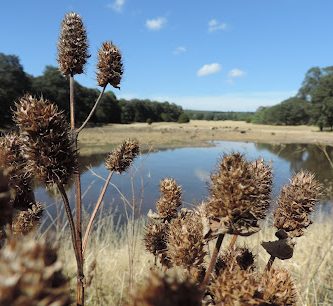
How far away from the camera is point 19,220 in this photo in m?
1.59

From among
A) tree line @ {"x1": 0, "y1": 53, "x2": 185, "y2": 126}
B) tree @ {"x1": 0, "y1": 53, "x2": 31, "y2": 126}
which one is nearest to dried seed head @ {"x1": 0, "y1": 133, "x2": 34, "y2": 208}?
tree line @ {"x1": 0, "y1": 53, "x2": 185, "y2": 126}

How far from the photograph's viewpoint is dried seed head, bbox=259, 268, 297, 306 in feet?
3.61

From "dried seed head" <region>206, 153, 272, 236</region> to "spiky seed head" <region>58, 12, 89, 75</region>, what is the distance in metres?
1.10

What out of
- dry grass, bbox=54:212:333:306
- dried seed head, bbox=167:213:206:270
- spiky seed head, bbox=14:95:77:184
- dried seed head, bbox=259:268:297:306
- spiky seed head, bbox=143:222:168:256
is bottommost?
dry grass, bbox=54:212:333:306

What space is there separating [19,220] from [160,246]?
2.22 ft

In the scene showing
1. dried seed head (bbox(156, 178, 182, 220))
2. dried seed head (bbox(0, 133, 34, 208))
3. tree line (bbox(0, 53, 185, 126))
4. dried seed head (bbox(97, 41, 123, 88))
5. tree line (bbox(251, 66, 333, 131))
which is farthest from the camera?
tree line (bbox(251, 66, 333, 131))

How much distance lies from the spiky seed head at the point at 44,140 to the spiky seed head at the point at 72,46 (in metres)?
0.66

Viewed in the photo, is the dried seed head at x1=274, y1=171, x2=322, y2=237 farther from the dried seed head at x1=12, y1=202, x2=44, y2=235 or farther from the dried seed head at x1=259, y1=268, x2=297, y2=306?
the dried seed head at x1=12, y1=202, x2=44, y2=235

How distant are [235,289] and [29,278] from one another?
617 mm

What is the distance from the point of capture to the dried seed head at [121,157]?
2.06 metres

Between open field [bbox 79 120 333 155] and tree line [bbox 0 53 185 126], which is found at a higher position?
tree line [bbox 0 53 185 126]

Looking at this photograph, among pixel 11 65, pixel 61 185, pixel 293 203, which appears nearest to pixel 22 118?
pixel 61 185

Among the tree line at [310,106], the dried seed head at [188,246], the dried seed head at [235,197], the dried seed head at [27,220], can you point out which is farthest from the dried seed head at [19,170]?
the tree line at [310,106]

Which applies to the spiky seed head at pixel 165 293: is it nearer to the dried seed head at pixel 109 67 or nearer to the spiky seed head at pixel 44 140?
the spiky seed head at pixel 44 140
